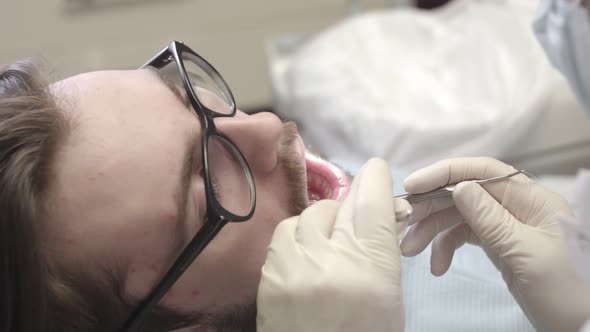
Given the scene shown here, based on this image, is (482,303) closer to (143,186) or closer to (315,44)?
(143,186)

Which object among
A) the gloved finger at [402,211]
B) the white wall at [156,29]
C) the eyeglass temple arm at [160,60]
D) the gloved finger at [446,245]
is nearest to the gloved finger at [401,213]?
the gloved finger at [402,211]

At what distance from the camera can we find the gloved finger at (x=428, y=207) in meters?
0.75

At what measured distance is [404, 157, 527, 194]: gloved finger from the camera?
2.35 ft

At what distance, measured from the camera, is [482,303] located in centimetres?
91

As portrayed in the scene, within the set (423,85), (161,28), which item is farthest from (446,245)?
(161,28)

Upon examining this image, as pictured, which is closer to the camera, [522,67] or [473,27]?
[522,67]

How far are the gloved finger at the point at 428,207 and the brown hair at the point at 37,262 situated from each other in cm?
33

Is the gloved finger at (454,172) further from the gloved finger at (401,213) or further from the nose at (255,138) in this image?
the nose at (255,138)

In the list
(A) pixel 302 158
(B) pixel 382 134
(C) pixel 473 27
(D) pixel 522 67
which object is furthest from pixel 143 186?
Result: (C) pixel 473 27

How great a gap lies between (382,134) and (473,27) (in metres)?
0.54

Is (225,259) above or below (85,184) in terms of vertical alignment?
below

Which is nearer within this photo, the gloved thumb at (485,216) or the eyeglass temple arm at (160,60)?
the gloved thumb at (485,216)

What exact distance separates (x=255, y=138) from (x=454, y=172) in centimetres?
27

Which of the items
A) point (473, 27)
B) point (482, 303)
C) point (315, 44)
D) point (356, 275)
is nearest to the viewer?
point (356, 275)
